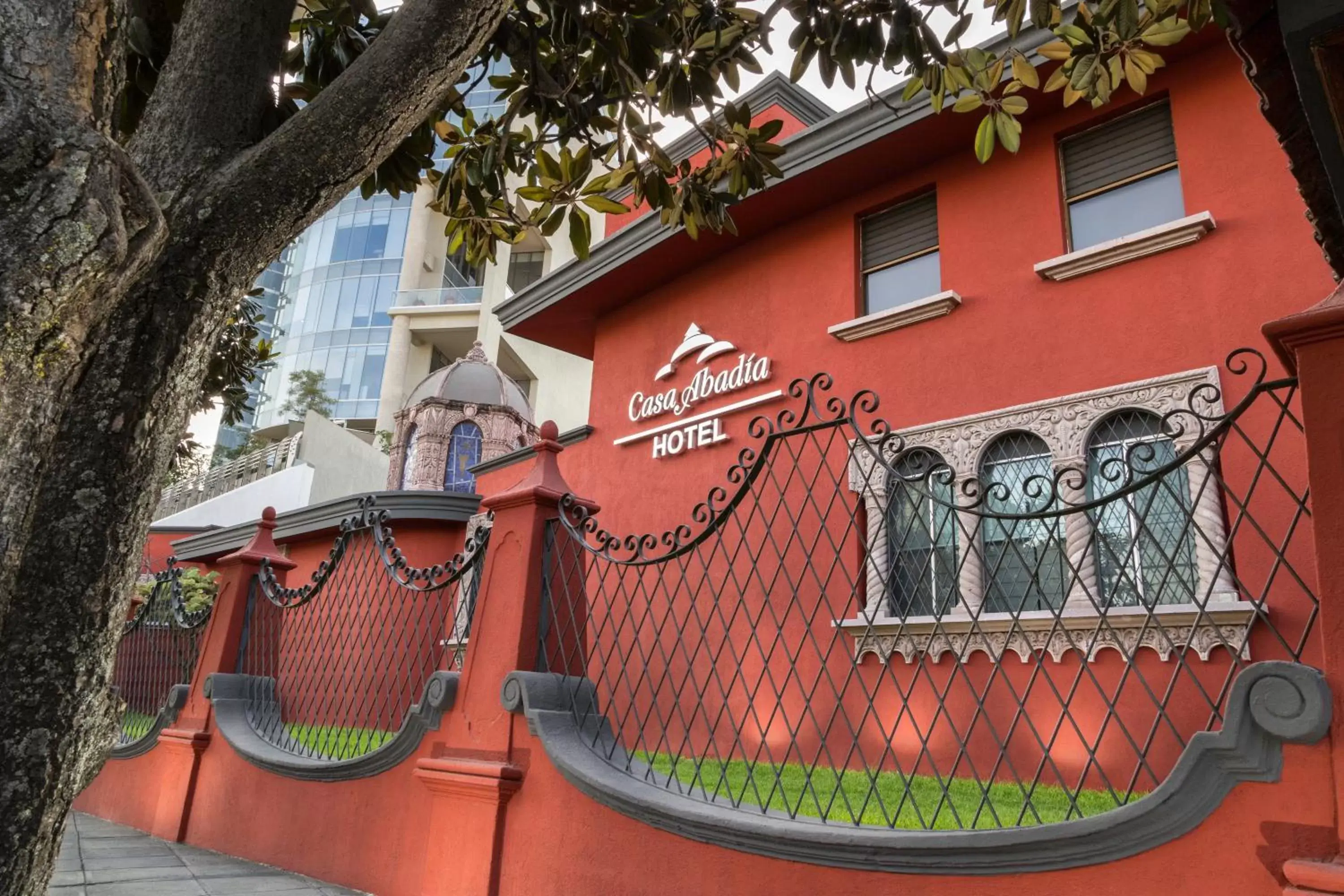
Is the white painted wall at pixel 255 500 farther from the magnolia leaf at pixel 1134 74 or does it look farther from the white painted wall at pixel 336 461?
the magnolia leaf at pixel 1134 74

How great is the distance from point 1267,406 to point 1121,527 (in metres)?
1.29

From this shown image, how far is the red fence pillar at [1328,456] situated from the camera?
2.24 meters

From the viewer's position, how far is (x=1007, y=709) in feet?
22.9

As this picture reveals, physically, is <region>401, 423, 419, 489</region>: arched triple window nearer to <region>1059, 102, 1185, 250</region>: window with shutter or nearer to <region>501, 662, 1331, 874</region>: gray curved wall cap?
<region>1059, 102, 1185, 250</region>: window with shutter

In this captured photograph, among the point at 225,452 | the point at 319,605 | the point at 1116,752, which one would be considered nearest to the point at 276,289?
the point at 225,452

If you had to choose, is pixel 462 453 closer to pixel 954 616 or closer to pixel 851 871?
pixel 954 616

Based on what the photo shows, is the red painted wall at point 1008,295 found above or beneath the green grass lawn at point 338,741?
above

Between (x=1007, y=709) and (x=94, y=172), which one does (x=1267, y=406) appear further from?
(x=94, y=172)

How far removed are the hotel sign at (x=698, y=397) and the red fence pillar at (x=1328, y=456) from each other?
7.11 m

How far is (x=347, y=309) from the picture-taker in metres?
38.7

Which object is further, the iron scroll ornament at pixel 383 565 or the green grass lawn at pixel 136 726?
the green grass lawn at pixel 136 726

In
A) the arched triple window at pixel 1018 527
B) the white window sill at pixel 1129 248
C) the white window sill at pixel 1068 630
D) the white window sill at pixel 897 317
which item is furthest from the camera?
the white window sill at pixel 897 317

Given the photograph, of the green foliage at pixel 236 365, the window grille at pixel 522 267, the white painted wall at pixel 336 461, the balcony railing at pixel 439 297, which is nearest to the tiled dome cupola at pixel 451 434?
the white painted wall at pixel 336 461

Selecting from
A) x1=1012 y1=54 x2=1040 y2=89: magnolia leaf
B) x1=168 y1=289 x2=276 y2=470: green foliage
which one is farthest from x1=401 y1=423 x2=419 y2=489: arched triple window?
x1=1012 y1=54 x2=1040 y2=89: magnolia leaf
